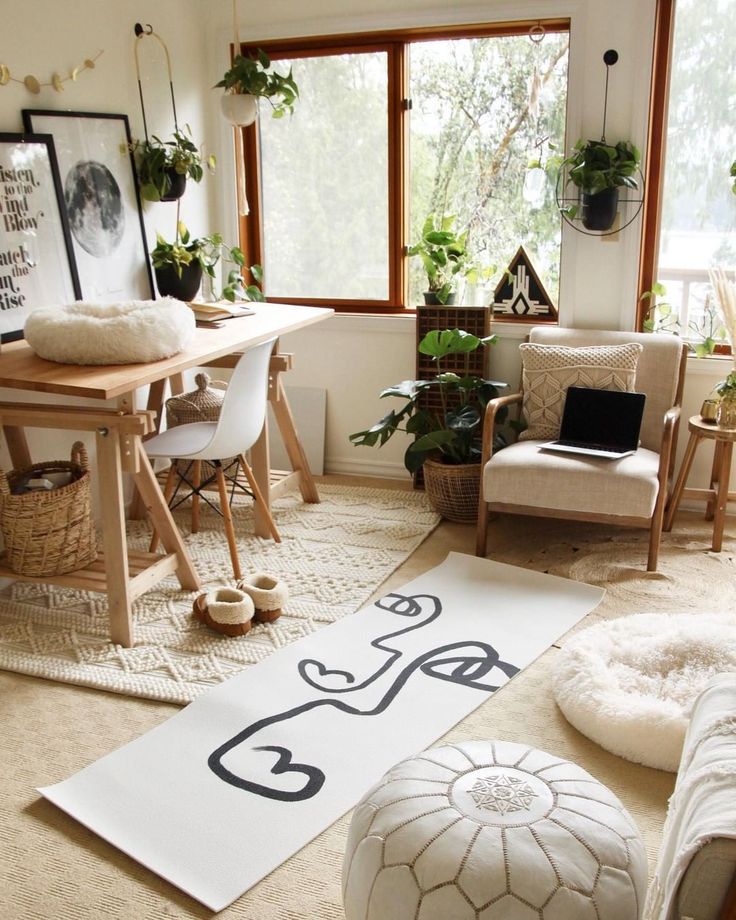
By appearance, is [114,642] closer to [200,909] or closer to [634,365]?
[200,909]

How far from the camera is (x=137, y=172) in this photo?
3.97m

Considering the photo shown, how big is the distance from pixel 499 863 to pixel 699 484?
2877 millimetres

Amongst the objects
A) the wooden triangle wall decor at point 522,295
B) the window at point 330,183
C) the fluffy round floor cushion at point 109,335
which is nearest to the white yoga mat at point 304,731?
the fluffy round floor cushion at point 109,335

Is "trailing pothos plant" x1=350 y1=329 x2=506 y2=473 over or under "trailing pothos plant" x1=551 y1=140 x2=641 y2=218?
under

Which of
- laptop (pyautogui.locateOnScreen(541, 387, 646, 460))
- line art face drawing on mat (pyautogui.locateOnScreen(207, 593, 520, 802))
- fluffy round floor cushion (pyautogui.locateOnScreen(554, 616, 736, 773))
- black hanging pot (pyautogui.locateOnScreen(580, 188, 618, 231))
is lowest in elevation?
line art face drawing on mat (pyautogui.locateOnScreen(207, 593, 520, 802))

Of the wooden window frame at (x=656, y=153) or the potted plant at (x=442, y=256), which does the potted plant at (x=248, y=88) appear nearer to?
the potted plant at (x=442, y=256)

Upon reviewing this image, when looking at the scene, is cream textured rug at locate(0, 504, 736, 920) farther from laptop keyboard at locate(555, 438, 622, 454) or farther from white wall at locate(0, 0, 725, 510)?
white wall at locate(0, 0, 725, 510)

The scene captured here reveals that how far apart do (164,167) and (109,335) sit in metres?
1.40

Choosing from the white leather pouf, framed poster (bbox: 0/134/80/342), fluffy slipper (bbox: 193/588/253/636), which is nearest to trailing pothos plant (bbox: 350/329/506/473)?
fluffy slipper (bbox: 193/588/253/636)

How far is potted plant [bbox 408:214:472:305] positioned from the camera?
4043 millimetres

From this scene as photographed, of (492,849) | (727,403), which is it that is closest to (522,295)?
(727,403)

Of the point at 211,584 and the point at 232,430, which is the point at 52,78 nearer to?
the point at 232,430

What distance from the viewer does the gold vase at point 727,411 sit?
11.6 ft

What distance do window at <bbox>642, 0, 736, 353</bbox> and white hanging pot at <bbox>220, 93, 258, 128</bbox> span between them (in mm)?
1672
